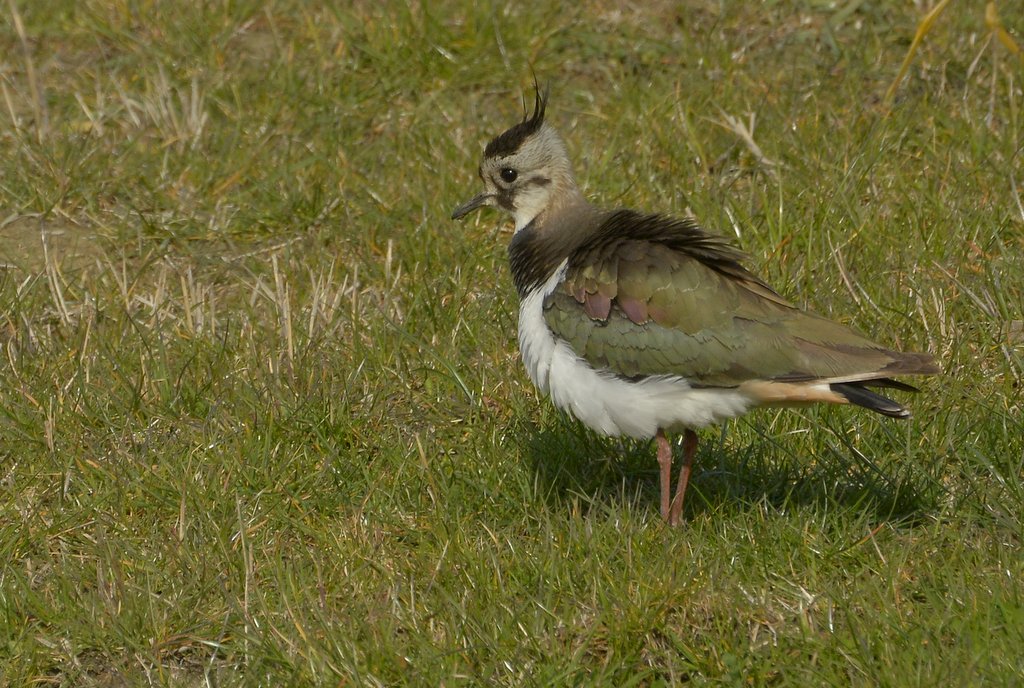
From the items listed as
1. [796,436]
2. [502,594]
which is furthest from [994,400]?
[502,594]

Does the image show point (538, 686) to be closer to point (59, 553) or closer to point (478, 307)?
point (59, 553)

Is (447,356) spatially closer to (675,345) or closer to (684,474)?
(684,474)

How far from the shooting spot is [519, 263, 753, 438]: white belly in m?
5.21

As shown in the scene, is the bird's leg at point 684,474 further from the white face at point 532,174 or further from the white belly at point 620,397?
the white face at point 532,174

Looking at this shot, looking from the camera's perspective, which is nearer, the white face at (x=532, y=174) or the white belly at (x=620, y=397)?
the white belly at (x=620, y=397)

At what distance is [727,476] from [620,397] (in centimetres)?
74

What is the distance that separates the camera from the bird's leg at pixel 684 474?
5391 millimetres

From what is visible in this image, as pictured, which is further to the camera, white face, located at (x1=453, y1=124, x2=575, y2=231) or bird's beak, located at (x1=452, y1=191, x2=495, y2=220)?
bird's beak, located at (x1=452, y1=191, x2=495, y2=220)

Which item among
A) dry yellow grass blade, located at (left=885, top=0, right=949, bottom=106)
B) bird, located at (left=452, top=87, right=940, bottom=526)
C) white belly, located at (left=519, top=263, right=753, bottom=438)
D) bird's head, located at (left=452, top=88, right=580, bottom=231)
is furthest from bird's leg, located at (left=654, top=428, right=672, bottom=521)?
dry yellow grass blade, located at (left=885, top=0, right=949, bottom=106)


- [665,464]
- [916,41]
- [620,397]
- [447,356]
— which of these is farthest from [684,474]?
[916,41]

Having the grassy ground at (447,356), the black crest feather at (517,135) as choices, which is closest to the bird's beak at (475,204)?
the black crest feather at (517,135)

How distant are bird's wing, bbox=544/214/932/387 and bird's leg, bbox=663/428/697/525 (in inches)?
18.8

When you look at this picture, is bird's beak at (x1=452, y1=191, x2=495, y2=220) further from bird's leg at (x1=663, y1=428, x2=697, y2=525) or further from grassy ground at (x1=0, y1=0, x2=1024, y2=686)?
bird's leg at (x1=663, y1=428, x2=697, y2=525)

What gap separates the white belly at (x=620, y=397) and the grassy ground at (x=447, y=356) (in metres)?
0.34
